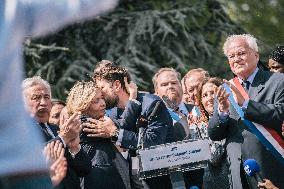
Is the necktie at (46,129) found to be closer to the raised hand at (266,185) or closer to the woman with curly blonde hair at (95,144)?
the woman with curly blonde hair at (95,144)

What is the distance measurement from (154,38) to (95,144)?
12.9 meters

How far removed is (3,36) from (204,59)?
16.8 metres

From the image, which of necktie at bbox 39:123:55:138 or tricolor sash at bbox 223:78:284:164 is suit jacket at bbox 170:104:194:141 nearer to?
tricolor sash at bbox 223:78:284:164

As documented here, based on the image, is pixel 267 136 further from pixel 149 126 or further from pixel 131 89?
pixel 131 89

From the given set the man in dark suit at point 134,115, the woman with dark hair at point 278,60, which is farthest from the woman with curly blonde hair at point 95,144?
the woman with dark hair at point 278,60

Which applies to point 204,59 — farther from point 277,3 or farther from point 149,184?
point 149,184

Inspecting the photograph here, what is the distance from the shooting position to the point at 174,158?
597 cm

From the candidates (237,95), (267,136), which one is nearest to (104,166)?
(237,95)

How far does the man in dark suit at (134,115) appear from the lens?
6.11 meters

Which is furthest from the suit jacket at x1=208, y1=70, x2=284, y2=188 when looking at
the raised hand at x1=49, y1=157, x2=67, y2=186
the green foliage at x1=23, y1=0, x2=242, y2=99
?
the green foliage at x1=23, y1=0, x2=242, y2=99

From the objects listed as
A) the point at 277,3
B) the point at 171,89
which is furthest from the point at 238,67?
the point at 277,3

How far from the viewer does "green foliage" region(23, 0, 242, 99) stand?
58.6 feet

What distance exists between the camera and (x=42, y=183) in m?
2.06

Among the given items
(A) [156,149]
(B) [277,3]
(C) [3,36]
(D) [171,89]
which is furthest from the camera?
(B) [277,3]
